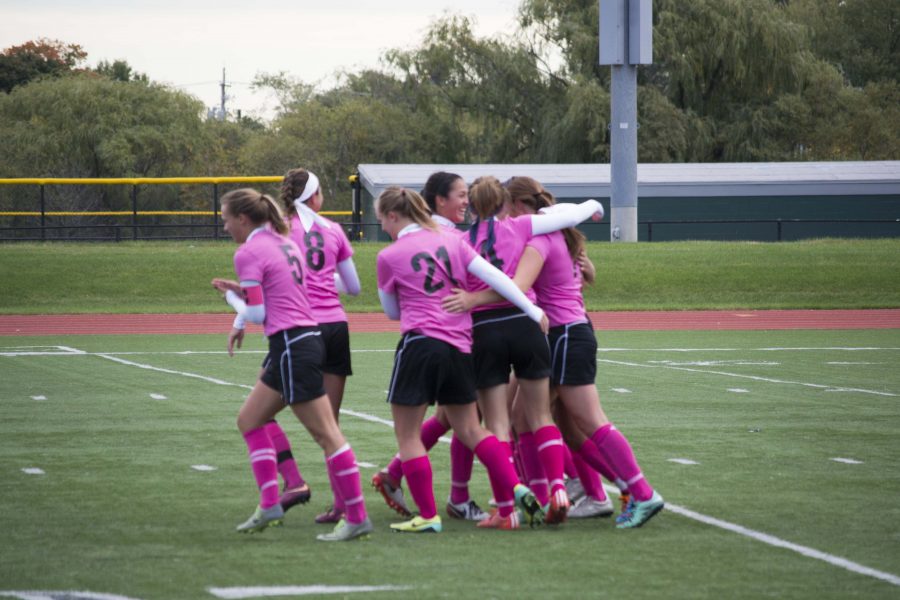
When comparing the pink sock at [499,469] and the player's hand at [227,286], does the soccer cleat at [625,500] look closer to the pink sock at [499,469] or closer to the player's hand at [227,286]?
the pink sock at [499,469]

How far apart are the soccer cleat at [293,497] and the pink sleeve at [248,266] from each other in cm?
137

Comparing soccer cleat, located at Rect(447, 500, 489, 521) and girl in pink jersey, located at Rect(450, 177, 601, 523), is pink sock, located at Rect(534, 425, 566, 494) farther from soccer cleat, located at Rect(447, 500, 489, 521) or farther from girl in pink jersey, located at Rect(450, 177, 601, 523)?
soccer cleat, located at Rect(447, 500, 489, 521)

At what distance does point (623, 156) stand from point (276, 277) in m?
28.6

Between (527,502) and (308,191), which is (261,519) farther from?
(308,191)

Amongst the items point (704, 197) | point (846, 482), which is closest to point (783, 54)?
point (704, 197)

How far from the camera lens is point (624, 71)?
35.2 meters

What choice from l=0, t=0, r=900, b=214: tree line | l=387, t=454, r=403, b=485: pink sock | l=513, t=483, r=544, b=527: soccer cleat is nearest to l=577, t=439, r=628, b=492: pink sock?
l=513, t=483, r=544, b=527: soccer cleat

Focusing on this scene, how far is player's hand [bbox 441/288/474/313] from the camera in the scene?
698 centimetres

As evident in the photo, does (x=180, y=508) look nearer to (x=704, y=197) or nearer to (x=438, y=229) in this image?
(x=438, y=229)

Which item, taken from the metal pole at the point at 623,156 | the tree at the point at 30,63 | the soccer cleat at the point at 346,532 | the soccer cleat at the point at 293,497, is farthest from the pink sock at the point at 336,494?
the tree at the point at 30,63

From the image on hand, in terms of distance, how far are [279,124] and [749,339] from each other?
43654mm

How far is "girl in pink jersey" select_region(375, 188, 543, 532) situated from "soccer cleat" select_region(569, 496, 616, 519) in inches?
25.9

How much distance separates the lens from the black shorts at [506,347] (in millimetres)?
7266

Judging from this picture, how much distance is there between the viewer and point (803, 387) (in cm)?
1418
